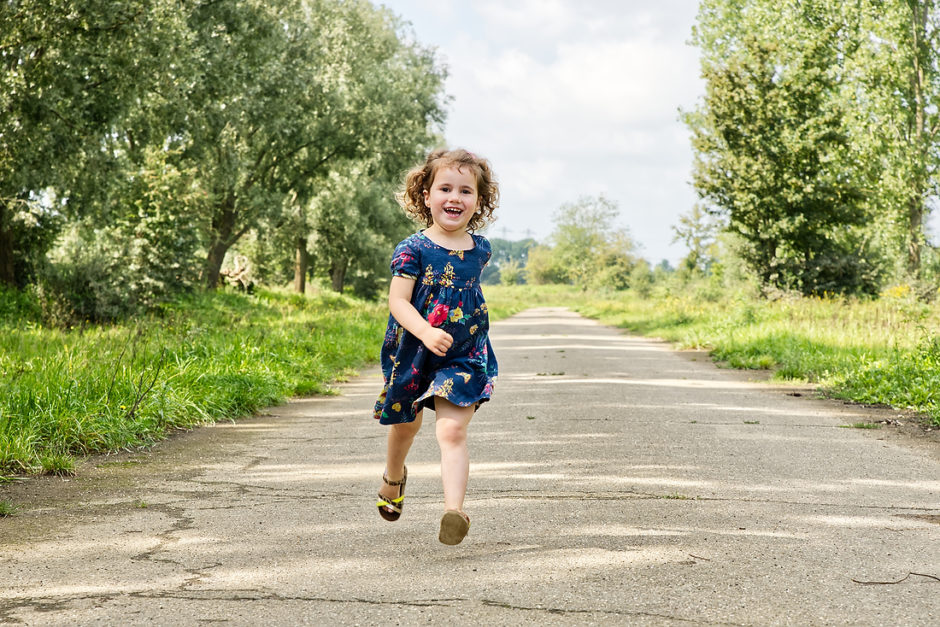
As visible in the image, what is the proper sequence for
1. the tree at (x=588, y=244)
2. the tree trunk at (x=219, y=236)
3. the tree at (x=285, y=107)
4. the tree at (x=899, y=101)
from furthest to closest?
the tree at (x=588, y=244), the tree at (x=899, y=101), the tree trunk at (x=219, y=236), the tree at (x=285, y=107)

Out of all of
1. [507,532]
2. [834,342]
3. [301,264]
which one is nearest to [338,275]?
[301,264]

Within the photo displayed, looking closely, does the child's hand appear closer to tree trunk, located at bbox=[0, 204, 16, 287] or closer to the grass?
the grass

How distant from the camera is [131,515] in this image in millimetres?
4426

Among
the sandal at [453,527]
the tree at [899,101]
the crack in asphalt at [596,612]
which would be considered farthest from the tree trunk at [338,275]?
the crack in asphalt at [596,612]

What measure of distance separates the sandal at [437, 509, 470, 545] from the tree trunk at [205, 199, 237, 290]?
24.2 m

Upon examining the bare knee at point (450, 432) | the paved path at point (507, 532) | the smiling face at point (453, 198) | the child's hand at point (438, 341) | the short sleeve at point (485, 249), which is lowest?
the paved path at point (507, 532)

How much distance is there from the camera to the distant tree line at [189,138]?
14.3 meters

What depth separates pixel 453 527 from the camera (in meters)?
3.50

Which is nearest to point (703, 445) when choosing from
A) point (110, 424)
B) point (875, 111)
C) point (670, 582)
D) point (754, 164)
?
point (670, 582)

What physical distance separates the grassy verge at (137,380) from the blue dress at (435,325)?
2.69m

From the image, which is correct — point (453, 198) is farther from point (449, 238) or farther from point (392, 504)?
point (392, 504)

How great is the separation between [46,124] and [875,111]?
2827 cm

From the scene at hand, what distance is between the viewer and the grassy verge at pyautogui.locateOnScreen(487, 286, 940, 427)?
9250 mm

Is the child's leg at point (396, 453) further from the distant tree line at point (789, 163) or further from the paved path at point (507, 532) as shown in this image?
the distant tree line at point (789, 163)
